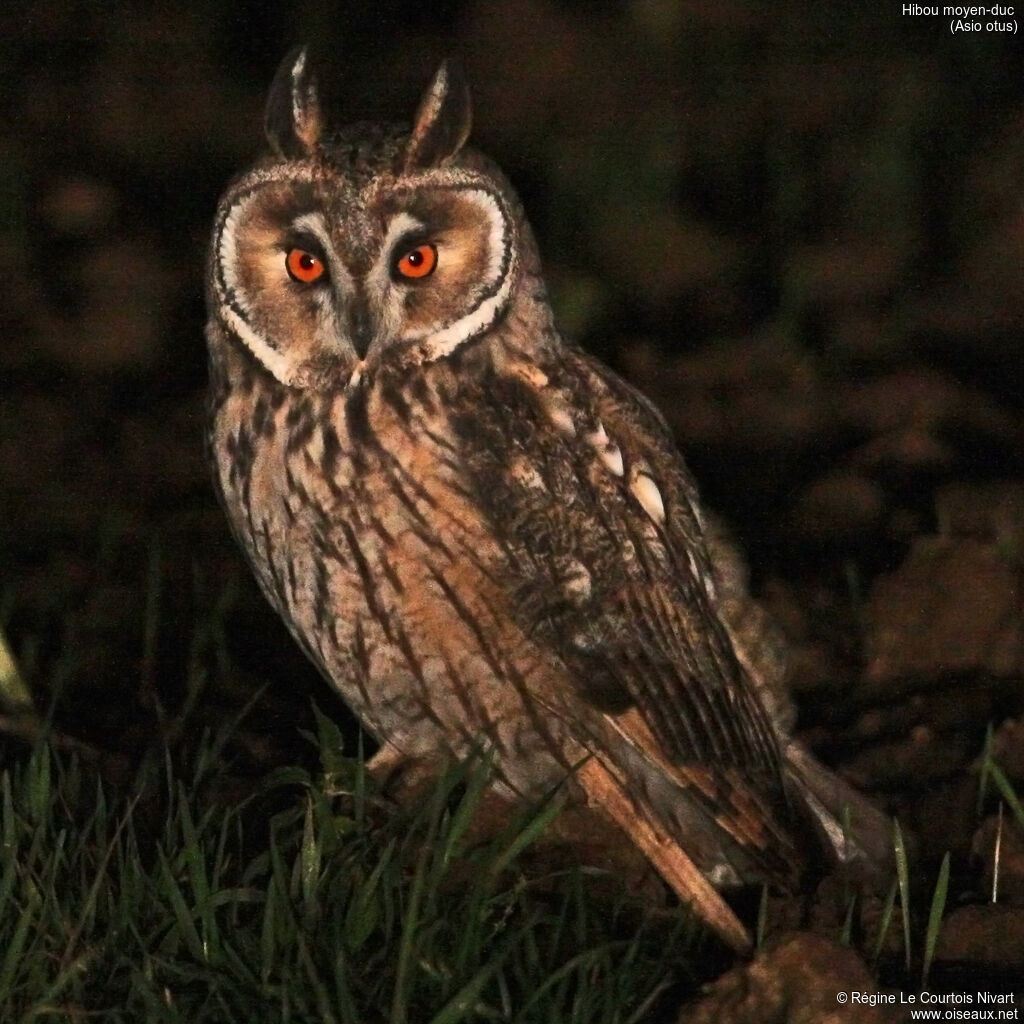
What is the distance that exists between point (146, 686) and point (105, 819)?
0.79 metres

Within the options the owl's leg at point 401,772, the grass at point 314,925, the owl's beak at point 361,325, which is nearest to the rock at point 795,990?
the grass at point 314,925

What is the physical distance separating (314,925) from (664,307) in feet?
8.08

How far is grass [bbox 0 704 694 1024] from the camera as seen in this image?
2254 millimetres

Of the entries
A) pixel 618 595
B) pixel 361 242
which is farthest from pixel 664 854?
pixel 361 242

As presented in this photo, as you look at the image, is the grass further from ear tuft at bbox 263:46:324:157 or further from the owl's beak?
ear tuft at bbox 263:46:324:157

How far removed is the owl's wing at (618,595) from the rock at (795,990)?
54 cm

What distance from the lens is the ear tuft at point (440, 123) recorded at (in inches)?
102

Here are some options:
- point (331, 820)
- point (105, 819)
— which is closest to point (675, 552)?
point (331, 820)

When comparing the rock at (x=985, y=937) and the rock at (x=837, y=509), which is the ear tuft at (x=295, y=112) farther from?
the rock at (x=837, y=509)

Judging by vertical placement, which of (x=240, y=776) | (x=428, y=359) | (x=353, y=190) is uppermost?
(x=353, y=190)

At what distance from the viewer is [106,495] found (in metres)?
4.06

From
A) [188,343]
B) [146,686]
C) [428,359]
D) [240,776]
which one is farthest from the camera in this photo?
[188,343]

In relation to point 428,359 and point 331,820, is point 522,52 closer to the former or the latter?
point 428,359

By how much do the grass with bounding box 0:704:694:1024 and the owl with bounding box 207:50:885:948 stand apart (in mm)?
174
